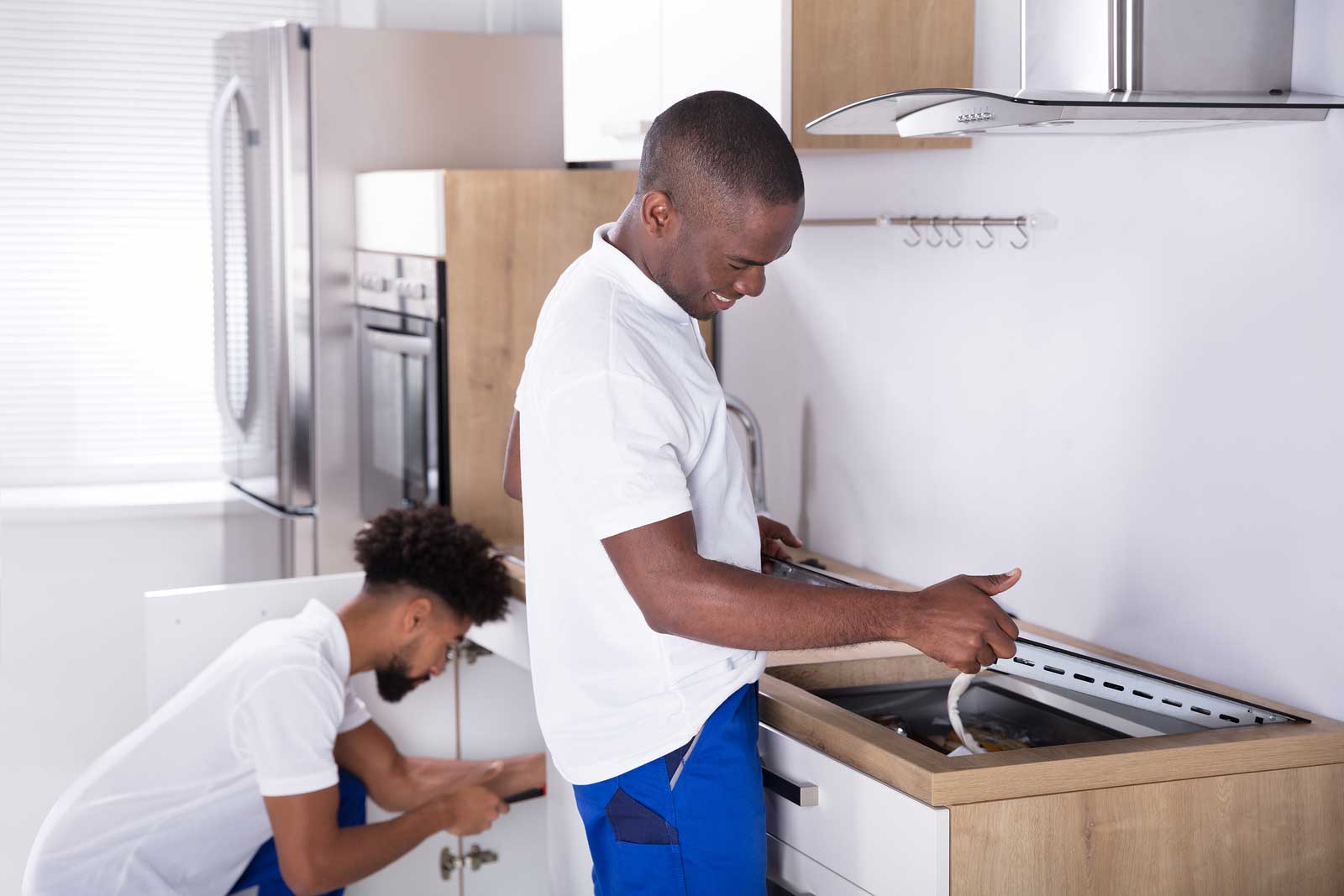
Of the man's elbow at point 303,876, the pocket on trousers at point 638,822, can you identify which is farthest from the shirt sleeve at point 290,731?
the pocket on trousers at point 638,822

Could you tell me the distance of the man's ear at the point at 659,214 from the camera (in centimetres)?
148

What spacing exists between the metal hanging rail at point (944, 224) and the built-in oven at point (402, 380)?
2.63ft

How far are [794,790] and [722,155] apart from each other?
29.8 inches

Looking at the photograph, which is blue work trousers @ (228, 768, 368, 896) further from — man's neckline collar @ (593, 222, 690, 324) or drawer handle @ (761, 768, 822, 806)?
man's neckline collar @ (593, 222, 690, 324)

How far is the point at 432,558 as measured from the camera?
2.27 metres

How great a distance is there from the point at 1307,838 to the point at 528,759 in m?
1.37

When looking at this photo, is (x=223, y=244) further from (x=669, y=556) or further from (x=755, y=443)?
(x=669, y=556)

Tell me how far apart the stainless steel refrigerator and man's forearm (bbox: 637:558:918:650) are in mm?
1860

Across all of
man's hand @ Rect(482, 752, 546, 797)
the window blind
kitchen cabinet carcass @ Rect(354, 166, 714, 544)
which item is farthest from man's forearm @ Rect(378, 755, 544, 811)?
the window blind

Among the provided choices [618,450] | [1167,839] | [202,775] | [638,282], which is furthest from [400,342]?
[1167,839]

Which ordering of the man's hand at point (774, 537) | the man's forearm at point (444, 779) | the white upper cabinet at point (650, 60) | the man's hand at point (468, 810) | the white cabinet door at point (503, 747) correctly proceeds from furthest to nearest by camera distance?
the white cabinet door at point (503, 747) < the man's forearm at point (444, 779) < the man's hand at point (468, 810) < the white upper cabinet at point (650, 60) < the man's hand at point (774, 537)

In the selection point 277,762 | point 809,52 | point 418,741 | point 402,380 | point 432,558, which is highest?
point 809,52

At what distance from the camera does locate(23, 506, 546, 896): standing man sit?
2049 millimetres

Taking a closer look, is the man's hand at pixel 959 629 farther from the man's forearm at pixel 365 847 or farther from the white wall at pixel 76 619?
the white wall at pixel 76 619
